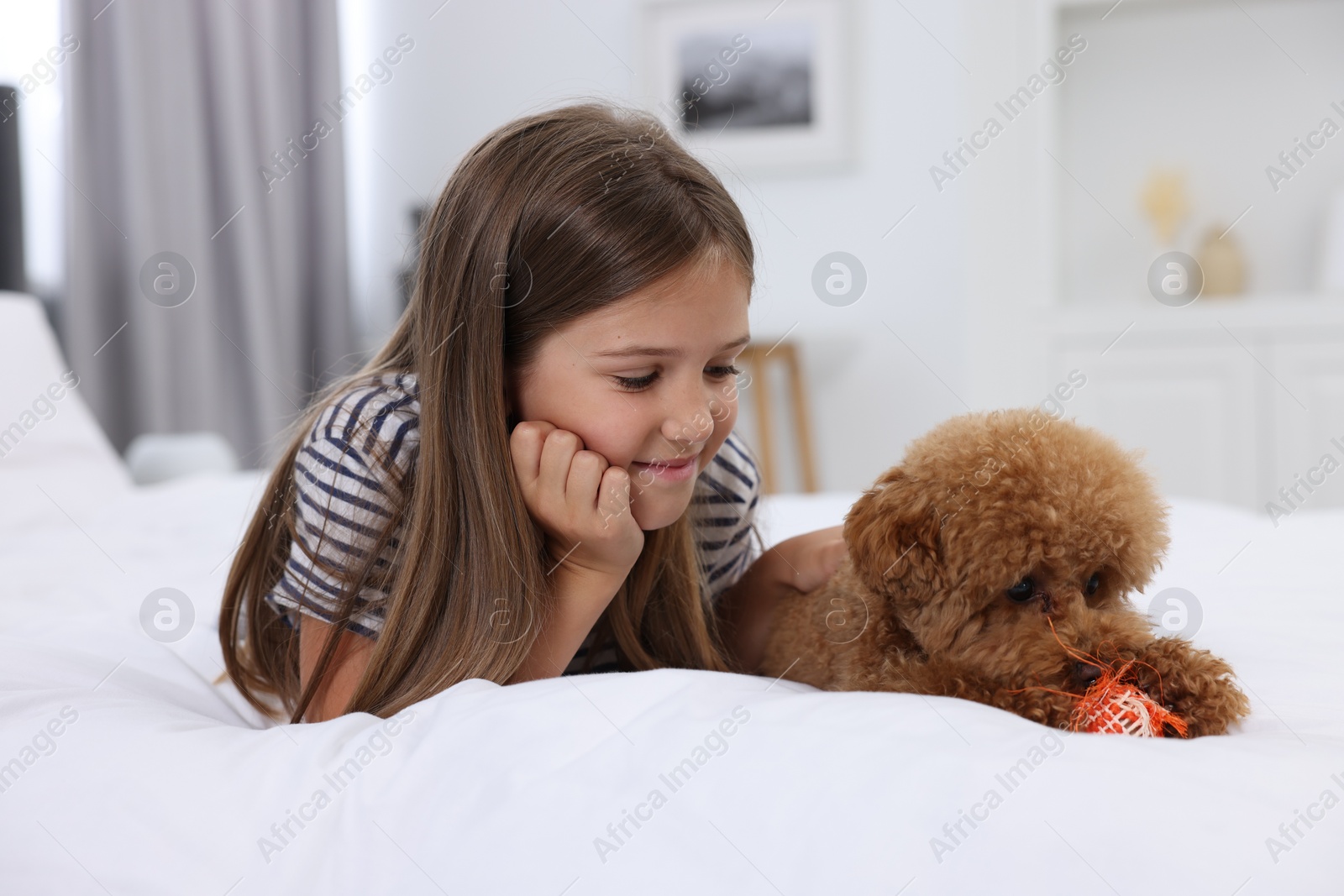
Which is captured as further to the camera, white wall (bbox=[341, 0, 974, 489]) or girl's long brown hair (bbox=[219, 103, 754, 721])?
white wall (bbox=[341, 0, 974, 489])

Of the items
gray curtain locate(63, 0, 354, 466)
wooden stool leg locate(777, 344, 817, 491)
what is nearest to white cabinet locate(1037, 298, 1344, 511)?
wooden stool leg locate(777, 344, 817, 491)

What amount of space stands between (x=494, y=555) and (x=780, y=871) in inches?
18.0

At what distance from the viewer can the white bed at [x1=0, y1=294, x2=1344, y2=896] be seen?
600 millimetres

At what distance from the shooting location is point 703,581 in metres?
1.25

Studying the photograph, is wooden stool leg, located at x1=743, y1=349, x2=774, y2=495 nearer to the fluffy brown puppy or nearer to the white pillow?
the white pillow

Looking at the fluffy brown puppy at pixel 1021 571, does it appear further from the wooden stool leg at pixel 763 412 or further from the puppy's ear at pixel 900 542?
the wooden stool leg at pixel 763 412

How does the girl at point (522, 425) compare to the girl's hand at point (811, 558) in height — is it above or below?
above

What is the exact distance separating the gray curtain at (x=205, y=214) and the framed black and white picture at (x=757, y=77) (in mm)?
1316

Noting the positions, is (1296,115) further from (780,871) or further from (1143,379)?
(780,871)

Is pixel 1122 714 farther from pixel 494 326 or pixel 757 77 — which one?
pixel 757 77

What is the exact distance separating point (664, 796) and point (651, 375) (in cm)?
43

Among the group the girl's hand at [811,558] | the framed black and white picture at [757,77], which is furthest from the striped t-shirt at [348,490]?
the framed black and white picture at [757,77]

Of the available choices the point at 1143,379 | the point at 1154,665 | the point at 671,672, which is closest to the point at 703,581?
the point at 671,672

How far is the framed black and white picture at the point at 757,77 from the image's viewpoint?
413cm
